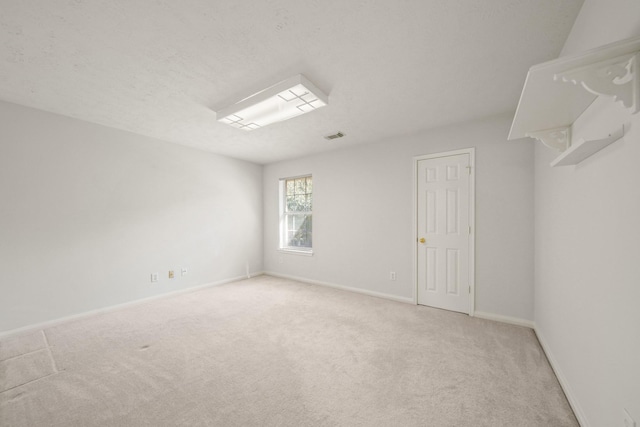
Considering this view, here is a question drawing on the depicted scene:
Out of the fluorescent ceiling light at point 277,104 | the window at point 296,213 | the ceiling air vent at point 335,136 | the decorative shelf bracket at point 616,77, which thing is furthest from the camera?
the window at point 296,213

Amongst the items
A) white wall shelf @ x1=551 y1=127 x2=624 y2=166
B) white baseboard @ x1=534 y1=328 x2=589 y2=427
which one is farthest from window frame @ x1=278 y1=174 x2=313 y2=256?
white wall shelf @ x1=551 y1=127 x2=624 y2=166

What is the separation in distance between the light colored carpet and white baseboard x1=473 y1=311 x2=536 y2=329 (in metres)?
0.11

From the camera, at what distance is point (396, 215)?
11.8 feet

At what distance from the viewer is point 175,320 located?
116 inches

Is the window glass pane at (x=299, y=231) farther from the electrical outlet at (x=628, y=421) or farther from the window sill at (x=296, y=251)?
the electrical outlet at (x=628, y=421)

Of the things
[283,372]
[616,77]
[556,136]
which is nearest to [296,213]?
[283,372]

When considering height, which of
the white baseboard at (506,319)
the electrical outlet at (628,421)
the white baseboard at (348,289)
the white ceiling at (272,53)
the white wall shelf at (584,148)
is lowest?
the white baseboard at (348,289)

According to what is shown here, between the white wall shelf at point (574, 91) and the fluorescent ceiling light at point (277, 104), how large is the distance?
1.60 m

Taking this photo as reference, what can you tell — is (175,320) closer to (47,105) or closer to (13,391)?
(13,391)

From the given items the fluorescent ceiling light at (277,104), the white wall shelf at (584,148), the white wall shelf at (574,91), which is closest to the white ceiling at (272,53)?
the fluorescent ceiling light at (277,104)

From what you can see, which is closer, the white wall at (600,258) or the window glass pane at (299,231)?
the white wall at (600,258)

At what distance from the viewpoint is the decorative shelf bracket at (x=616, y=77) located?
2.88 feet

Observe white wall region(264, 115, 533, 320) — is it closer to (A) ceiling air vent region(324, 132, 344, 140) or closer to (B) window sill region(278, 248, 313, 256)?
(B) window sill region(278, 248, 313, 256)

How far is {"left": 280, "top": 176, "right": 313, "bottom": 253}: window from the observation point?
16.1ft
